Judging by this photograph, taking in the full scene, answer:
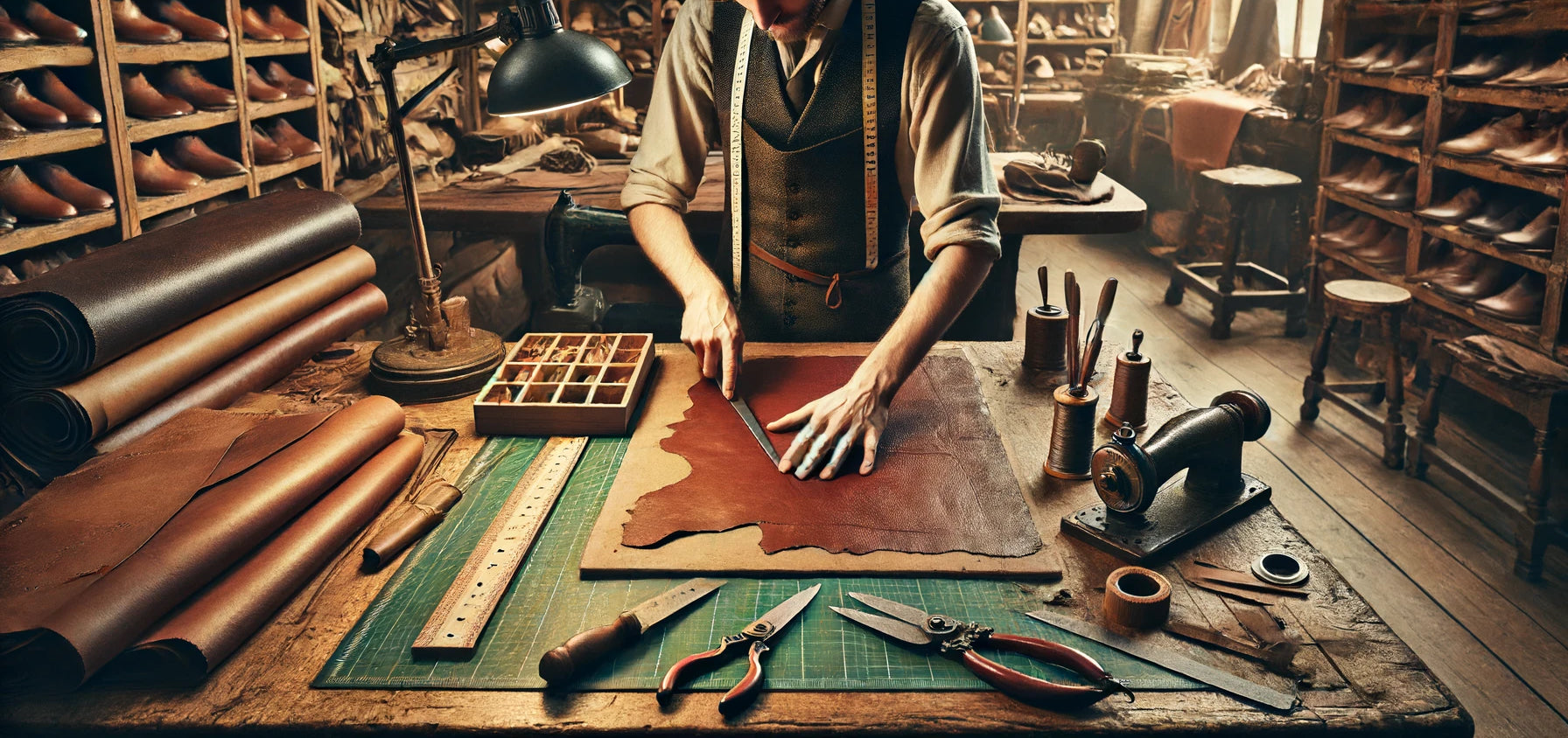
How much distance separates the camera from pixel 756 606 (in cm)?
129

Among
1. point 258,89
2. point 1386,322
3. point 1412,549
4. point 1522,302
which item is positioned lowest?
point 1412,549

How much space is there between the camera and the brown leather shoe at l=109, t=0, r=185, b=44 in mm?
2584

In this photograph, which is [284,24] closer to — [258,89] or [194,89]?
[258,89]

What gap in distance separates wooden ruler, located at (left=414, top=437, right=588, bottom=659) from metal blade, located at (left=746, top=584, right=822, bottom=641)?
336 millimetres

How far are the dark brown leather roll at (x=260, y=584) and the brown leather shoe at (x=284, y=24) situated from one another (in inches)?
97.3

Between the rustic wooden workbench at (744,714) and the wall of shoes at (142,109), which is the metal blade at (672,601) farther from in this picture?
the wall of shoes at (142,109)

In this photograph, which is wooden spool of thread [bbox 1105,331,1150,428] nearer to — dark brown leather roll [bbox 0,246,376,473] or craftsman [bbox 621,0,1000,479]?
craftsman [bbox 621,0,1000,479]

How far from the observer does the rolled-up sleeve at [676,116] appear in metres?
2.24

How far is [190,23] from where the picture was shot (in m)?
2.90

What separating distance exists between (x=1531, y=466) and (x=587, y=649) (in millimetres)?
3527

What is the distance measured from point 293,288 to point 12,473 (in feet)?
2.00

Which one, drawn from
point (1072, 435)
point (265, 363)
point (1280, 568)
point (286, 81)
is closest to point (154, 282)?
point (265, 363)

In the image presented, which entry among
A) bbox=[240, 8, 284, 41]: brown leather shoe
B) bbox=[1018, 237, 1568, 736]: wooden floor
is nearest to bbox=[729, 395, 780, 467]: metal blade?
bbox=[1018, 237, 1568, 736]: wooden floor

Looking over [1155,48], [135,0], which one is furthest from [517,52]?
[1155,48]
